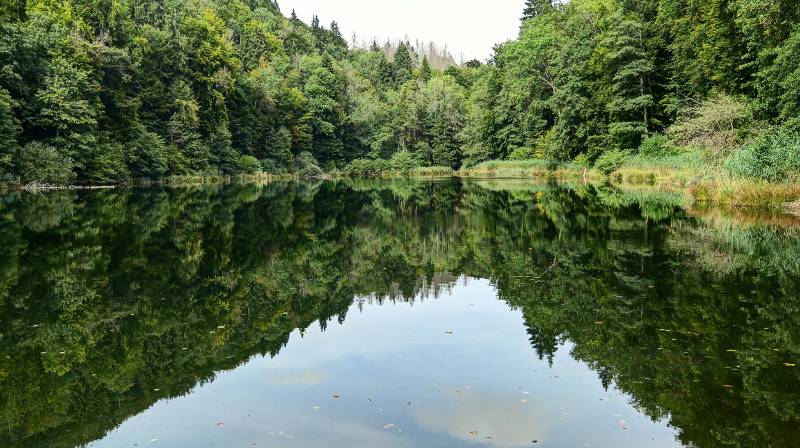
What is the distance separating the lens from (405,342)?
8.84m

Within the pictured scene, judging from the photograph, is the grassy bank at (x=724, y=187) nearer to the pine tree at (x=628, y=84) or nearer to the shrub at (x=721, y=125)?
the shrub at (x=721, y=125)

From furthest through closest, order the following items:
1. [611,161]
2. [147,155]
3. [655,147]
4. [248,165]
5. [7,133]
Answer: [248,165]
[147,155]
[611,161]
[655,147]
[7,133]

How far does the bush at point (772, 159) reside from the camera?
21.5m

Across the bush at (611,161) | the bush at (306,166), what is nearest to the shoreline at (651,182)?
the bush at (611,161)

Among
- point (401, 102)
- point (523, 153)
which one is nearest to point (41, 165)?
point (523, 153)

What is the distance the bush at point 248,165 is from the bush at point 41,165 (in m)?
30.6

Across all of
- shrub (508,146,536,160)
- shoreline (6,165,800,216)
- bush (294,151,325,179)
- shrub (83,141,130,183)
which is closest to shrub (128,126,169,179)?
shoreline (6,165,800,216)

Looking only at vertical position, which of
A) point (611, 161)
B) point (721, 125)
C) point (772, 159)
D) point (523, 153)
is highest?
point (721, 125)

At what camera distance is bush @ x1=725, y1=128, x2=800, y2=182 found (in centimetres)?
2150

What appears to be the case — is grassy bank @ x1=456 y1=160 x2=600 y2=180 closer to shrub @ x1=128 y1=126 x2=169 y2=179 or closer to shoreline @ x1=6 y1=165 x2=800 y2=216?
shoreline @ x1=6 y1=165 x2=800 y2=216

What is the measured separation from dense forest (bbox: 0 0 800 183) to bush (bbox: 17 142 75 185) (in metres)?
0.10

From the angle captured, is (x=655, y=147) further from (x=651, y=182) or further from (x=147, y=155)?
(x=147, y=155)

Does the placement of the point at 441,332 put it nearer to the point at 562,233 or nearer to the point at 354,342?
the point at 354,342

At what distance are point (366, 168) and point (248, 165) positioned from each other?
24.7 m
